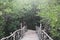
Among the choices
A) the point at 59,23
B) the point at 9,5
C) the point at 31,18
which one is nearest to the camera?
the point at 59,23

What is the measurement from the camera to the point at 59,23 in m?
10.6

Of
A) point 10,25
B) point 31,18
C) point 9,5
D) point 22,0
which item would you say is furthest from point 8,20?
point 31,18

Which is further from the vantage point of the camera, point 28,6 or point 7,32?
point 28,6

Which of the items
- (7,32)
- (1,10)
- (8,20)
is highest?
(1,10)

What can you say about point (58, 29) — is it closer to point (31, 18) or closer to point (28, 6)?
point (28, 6)

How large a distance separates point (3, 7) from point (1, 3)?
0.84 metres

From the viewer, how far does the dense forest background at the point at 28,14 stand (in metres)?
11.3

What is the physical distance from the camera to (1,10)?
50.4 feet

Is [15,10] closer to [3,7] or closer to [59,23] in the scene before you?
[3,7]

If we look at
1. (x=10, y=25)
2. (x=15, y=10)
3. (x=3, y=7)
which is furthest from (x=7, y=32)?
(x=3, y=7)

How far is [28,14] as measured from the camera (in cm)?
2755

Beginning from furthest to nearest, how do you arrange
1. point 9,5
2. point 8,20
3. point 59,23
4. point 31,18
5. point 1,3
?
point 31,18
point 8,20
point 9,5
point 1,3
point 59,23

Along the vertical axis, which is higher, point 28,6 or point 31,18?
point 28,6

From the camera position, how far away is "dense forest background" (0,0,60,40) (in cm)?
1127
